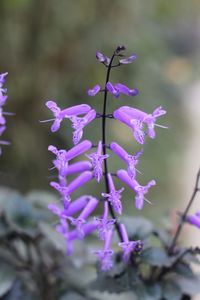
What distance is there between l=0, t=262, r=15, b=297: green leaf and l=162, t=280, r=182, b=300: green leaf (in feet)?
0.91

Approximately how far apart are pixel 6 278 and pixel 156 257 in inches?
11.3

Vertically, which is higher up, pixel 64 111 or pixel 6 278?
pixel 64 111

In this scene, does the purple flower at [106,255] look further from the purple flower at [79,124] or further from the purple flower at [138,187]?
the purple flower at [79,124]

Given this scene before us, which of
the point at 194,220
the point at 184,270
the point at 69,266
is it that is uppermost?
the point at 194,220

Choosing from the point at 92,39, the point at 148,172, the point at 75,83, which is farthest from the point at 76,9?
the point at 148,172

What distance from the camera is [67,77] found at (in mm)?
2611

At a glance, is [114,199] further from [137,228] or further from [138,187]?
[137,228]

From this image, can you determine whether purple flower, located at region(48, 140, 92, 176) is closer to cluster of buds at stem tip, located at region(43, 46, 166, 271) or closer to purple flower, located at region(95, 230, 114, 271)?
cluster of buds at stem tip, located at region(43, 46, 166, 271)

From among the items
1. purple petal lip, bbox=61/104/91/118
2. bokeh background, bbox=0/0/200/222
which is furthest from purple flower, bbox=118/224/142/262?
bokeh background, bbox=0/0/200/222

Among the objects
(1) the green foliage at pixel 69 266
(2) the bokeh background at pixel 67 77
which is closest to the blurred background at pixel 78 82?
(2) the bokeh background at pixel 67 77

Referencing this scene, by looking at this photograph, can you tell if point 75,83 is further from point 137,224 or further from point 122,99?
point 137,224

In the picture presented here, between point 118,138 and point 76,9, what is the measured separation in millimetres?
618

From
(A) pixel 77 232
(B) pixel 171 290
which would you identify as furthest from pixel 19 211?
(B) pixel 171 290

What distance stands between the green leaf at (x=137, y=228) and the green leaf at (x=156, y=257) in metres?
0.04
